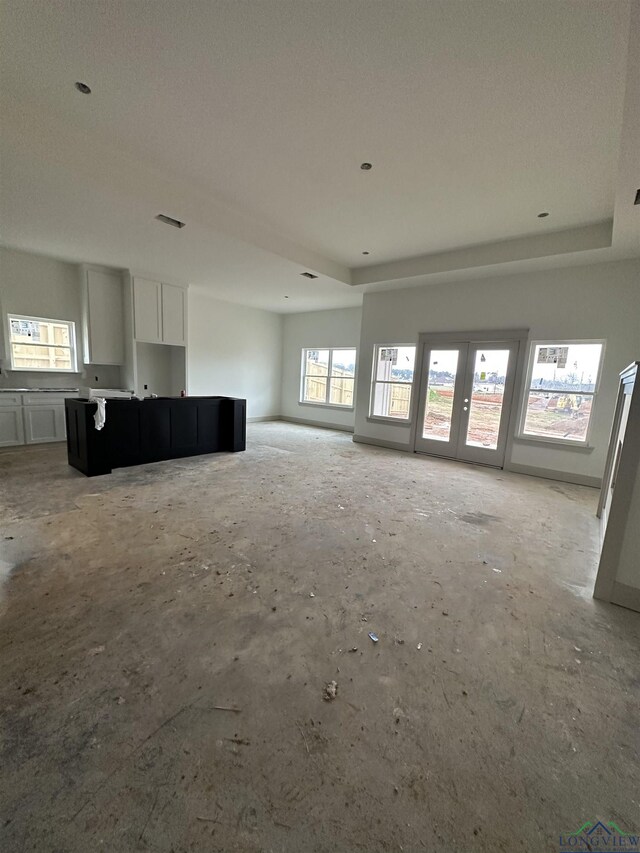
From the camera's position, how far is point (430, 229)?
4598mm

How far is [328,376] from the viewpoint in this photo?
28.9ft

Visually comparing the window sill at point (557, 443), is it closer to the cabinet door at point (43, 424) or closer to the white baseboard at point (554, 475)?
the white baseboard at point (554, 475)

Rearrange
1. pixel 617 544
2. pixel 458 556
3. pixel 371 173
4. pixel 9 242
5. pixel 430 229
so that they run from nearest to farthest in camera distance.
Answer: pixel 617 544 → pixel 458 556 → pixel 371 173 → pixel 430 229 → pixel 9 242

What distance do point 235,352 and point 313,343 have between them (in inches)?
80.4

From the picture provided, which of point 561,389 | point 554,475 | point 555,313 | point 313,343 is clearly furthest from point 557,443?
point 313,343

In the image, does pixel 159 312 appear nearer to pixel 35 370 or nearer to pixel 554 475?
pixel 35 370

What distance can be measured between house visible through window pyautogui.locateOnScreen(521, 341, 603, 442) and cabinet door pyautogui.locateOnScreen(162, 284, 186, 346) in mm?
6502

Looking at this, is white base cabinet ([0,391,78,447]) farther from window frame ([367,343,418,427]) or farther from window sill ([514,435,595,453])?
window sill ([514,435,595,453])

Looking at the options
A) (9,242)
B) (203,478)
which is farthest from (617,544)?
(9,242)

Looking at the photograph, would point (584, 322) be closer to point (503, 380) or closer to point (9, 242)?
point (503, 380)

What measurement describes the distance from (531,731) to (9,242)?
7.75 metres

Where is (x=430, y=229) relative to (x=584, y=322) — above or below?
above

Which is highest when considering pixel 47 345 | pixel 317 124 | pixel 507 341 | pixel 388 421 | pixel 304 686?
pixel 317 124

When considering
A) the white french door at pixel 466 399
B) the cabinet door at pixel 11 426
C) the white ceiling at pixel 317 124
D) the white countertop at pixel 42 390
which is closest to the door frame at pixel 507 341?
the white french door at pixel 466 399
